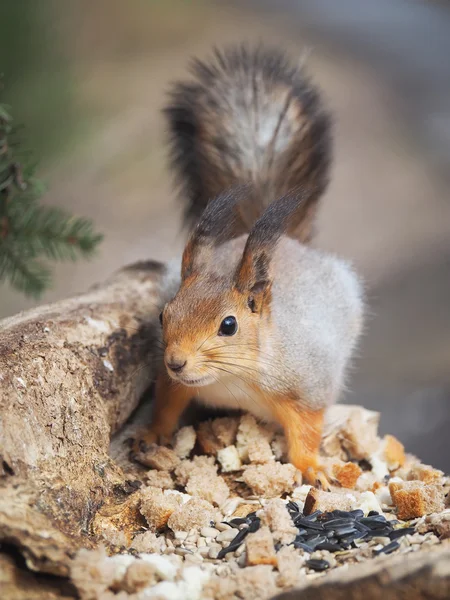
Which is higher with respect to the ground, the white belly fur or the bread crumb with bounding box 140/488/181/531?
the white belly fur

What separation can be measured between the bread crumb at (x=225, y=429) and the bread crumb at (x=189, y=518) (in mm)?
314

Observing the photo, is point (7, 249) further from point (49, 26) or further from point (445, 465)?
point (49, 26)

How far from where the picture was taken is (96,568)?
1.12 m

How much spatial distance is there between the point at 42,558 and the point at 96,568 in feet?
0.28

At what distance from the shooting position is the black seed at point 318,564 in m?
1.27

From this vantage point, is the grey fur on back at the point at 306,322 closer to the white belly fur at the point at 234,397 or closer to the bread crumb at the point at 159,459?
the white belly fur at the point at 234,397

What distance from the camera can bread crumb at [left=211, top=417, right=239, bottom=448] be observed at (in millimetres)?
1813

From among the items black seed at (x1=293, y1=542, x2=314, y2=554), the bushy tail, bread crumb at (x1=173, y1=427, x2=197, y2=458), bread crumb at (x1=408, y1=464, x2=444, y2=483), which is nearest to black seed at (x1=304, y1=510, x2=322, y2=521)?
black seed at (x1=293, y1=542, x2=314, y2=554)

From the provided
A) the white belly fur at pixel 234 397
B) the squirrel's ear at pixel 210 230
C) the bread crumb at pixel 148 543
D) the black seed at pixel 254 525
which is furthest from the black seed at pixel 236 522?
the squirrel's ear at pixel 210 230

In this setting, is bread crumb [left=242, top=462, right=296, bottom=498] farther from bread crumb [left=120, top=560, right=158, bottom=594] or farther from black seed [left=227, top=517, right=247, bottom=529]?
bread crumb [left=120, top=560, right=158, bottom=594]

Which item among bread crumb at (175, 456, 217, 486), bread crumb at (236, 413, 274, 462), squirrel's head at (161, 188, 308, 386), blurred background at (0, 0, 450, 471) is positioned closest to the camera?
squirrel's head at (161, 188, 308, 386)

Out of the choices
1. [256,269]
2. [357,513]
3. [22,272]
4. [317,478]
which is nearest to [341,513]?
[357,513]

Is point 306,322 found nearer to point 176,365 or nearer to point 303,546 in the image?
point 176,365

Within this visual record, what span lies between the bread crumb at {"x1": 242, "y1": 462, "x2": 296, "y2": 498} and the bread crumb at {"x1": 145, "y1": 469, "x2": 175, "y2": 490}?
0.56 feet
